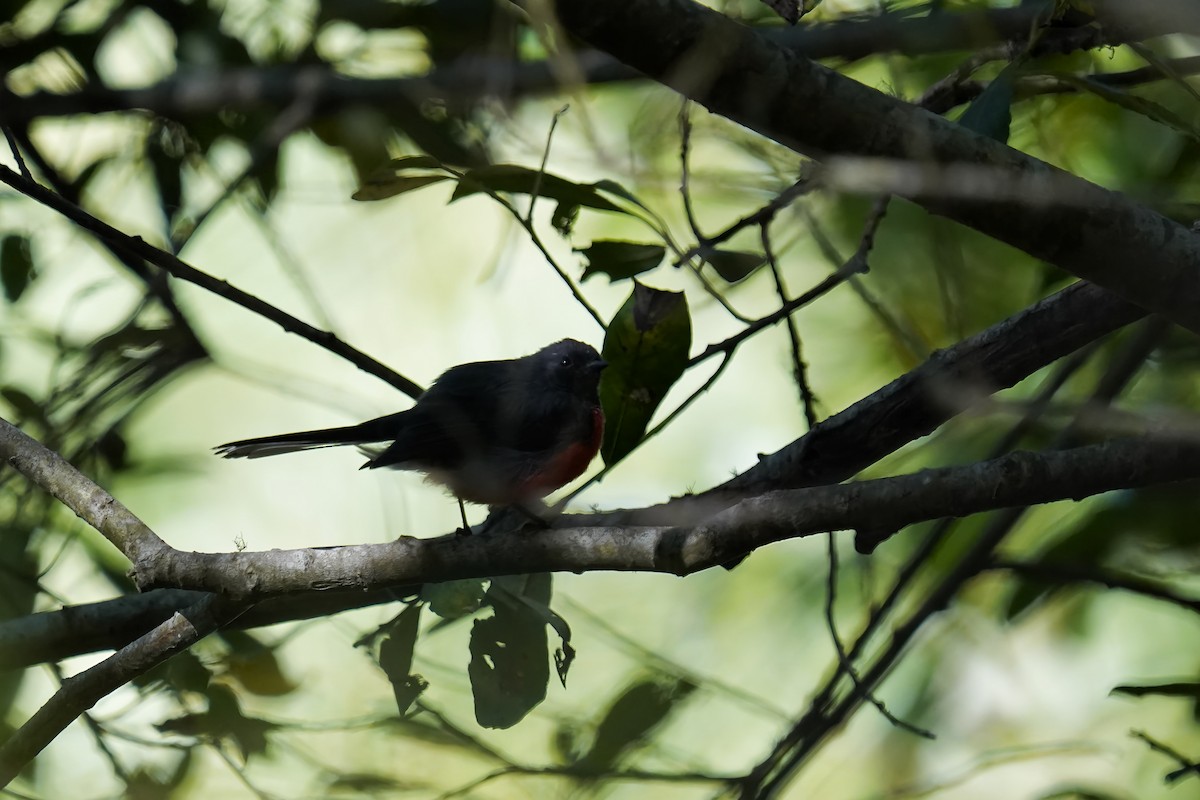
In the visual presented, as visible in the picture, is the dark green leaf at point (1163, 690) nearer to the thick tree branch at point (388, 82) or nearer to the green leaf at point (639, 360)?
the green leaf at point (639, 360)

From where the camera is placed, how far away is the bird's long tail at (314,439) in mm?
3807

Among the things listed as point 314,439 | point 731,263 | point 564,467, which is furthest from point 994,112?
point 314,439

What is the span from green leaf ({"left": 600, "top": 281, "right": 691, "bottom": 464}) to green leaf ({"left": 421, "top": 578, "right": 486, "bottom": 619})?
0.59m

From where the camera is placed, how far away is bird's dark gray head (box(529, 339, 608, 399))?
450cm

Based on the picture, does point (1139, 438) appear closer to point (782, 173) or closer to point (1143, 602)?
point (782, 173)

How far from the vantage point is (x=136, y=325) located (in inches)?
162

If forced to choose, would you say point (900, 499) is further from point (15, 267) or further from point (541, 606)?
point (15, 267)

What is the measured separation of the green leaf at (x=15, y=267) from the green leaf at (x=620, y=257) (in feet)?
7.26

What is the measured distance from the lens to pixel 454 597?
2.89 meters

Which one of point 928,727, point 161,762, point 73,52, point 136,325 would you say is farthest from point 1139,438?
point 73,52

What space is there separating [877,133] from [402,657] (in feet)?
5.74

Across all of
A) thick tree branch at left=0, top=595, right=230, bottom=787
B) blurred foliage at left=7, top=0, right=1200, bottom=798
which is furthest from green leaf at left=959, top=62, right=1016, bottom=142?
thick tree branch at left=0, top=595, right=230, bottom=787

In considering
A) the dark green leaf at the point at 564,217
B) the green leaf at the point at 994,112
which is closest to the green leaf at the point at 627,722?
the dark green leaf at the point at 564,217

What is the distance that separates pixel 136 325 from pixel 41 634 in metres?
1.37
